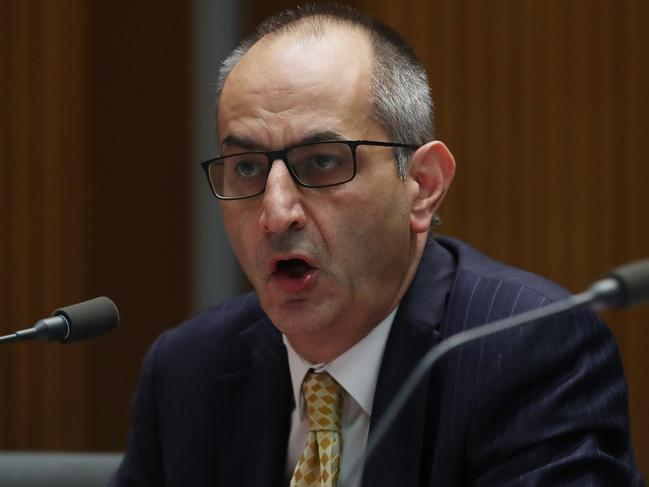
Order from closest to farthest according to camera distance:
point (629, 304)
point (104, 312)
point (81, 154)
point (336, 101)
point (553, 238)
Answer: point (629, 304), point (104, 312), point (336, 101), point (553, 238), point (81, 154)

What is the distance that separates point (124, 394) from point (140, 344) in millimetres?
183

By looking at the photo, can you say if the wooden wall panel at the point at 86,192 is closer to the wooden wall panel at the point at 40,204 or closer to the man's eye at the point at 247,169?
the wooden wall panel at the point at 40,204

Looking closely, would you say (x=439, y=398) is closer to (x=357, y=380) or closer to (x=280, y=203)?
(x=357, y=380)

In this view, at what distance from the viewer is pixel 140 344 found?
13.6 feet

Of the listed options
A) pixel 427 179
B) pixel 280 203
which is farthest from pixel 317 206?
pixel 427 179

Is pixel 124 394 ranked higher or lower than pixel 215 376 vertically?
lower

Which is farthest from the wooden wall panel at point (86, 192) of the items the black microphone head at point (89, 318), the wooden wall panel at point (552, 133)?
the black microphone head at point (89, 318)

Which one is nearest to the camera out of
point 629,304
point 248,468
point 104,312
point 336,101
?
point 629,304

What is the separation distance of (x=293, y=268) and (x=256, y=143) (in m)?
0.23

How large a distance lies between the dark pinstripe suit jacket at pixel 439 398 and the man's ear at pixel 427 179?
3.6 inches

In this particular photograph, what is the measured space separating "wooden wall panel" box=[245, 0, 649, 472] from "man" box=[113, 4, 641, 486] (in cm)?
136

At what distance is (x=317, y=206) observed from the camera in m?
2.01

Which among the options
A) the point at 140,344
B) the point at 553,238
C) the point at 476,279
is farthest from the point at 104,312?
the point at 140,344

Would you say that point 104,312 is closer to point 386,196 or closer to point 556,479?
point 386,196
